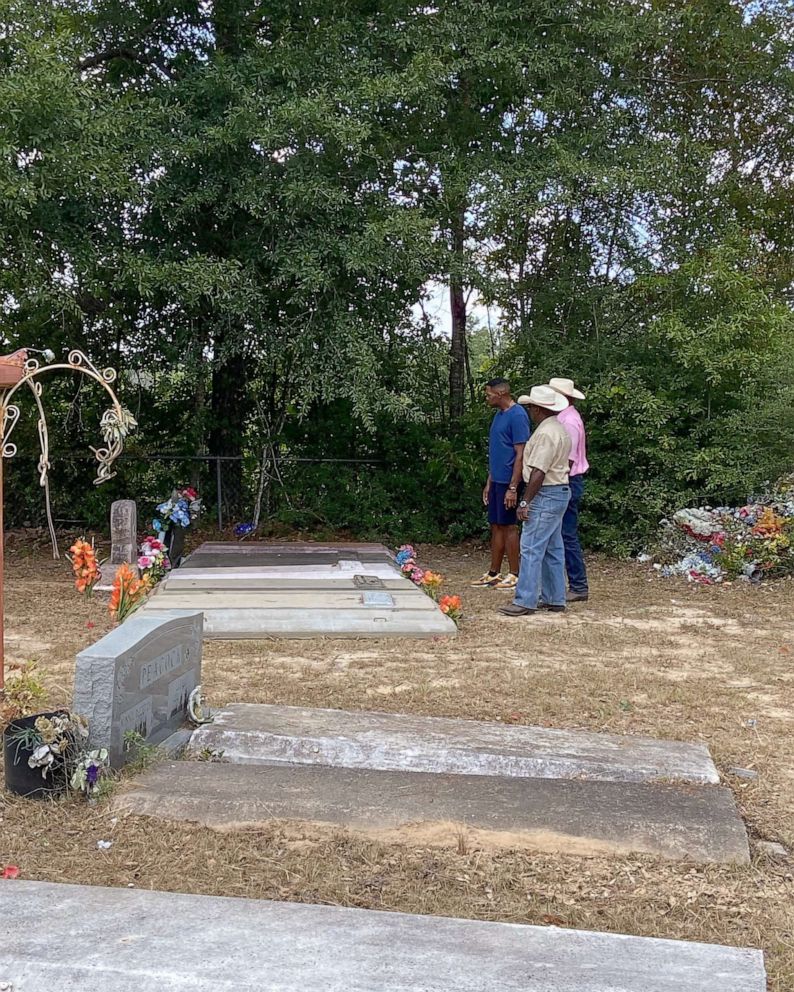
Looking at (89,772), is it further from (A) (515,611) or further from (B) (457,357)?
(B) (457,357)

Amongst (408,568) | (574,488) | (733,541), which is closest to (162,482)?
(408,568)

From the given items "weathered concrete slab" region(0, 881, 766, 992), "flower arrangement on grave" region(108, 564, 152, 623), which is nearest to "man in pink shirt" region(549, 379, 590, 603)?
"flower arrangement on grave" region(108, 564, 152, 623)

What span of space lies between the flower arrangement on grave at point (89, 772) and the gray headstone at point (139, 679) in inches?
2.4

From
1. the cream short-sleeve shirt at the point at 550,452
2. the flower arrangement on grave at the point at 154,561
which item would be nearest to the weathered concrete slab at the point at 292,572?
the flower arrangement on grave at the point at 154,561

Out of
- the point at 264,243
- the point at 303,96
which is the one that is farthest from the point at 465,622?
the point at 303,96

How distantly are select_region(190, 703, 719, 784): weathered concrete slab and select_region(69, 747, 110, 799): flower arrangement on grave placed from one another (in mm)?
474

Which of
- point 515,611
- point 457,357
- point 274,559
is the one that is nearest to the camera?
point 515,611

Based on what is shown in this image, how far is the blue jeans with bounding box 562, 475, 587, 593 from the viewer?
705cm

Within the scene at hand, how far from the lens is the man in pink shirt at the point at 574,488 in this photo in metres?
6.84

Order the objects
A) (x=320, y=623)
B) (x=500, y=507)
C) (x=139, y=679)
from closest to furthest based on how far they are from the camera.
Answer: (x=139, y=679) < (x=320, y=623) < (x=500, y=507)

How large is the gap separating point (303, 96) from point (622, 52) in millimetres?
3275

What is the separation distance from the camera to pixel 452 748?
3510 millimetres

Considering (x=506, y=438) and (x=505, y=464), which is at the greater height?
(x=506, y=438)

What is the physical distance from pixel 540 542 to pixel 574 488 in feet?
2.75
